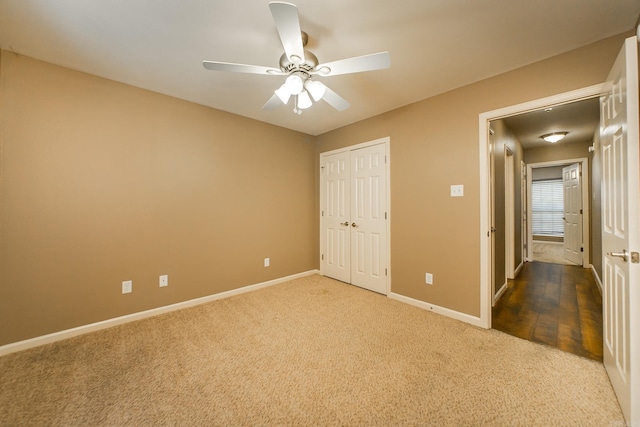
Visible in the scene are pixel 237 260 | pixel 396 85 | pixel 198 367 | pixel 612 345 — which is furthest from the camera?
pixel 237 260

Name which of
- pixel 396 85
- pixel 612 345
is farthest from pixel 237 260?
pixel 612 345

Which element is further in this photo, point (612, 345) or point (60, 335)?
point (60, 335)

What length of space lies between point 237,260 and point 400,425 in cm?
261

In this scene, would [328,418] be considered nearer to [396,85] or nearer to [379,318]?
[379,318]

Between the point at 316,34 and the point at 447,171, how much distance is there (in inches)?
74.8

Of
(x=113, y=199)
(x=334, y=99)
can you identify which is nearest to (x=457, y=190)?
(x=334, y=99)


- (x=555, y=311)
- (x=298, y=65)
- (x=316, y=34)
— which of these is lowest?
(x=555, y=311)

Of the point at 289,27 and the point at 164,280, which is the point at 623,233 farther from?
the point at 164,280

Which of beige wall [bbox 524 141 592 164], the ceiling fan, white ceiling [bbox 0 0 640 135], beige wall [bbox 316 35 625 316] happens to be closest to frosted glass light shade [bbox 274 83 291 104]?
the ceiling fan

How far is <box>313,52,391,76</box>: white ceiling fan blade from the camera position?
148cm

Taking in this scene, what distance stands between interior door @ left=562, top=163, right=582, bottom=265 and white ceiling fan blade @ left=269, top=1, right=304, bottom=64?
20.5 ft

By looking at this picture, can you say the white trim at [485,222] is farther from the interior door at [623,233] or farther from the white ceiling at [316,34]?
the interior door at [623,233]

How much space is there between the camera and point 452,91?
102 inches

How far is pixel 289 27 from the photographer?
1307mm
